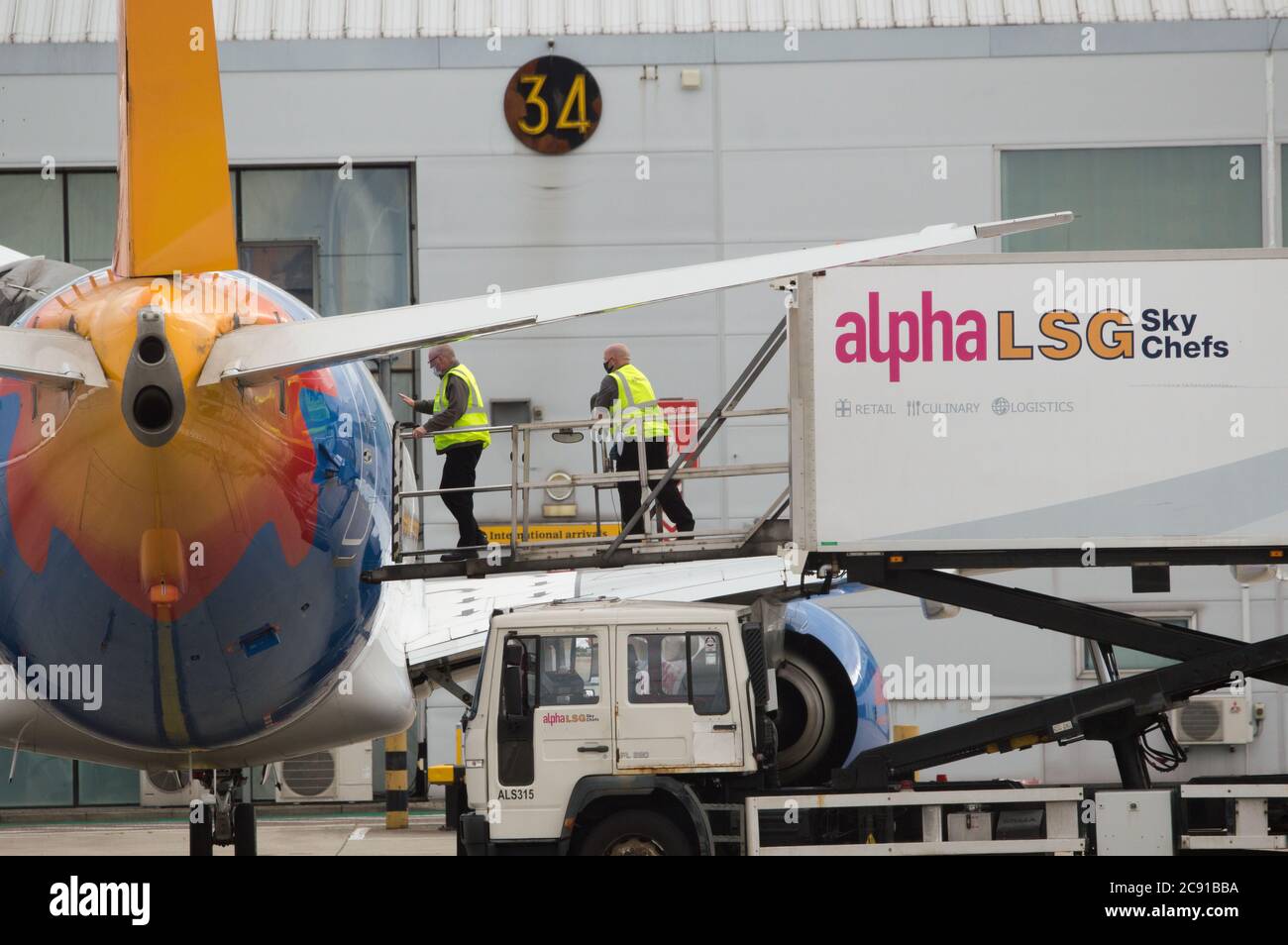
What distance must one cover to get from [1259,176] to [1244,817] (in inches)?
643

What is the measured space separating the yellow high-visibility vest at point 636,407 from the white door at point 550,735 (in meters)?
2.35

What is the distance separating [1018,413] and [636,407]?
4.08 metres

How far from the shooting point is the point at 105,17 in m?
25.8

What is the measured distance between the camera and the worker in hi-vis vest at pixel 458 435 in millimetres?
15414

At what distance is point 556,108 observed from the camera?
A: 25641 millimetres

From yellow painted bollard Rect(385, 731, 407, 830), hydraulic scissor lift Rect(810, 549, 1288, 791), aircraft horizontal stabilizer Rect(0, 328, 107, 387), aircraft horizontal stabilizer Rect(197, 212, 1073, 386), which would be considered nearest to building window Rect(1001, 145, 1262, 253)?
yellow painted bollard Rect(385, 731, 407, 830)

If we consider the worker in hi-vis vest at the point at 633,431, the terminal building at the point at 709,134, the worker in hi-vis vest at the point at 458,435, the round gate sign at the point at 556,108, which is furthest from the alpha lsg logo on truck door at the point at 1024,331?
the round gate sign at the point at 556,108

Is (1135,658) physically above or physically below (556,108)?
below

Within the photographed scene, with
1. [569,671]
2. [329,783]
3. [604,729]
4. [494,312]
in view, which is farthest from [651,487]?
[329,783]

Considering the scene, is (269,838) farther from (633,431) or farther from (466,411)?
(633,431)

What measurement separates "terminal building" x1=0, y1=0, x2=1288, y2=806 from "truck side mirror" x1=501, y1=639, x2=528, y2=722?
1285 cm

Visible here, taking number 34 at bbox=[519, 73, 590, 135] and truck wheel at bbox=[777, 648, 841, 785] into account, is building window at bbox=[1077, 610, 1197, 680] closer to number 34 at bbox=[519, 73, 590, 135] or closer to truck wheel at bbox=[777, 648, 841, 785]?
truck wheel at bbox=[777, 648, 841, 785]

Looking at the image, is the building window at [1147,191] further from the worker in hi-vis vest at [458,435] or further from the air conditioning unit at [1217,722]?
the worker in hi-vis vest at [458,435]

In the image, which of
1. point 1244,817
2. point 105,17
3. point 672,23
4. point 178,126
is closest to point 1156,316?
point 1244,817
